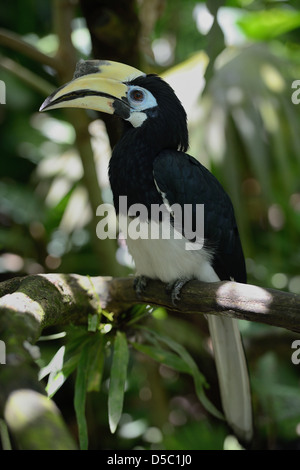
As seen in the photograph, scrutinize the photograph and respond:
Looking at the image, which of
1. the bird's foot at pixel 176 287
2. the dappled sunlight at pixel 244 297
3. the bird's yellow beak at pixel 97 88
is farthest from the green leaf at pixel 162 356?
the bird's yellow beak at pixel 97 88

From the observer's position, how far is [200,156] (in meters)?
2.73

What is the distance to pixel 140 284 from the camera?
207cm

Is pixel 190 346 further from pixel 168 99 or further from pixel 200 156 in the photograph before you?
pixel 168 99

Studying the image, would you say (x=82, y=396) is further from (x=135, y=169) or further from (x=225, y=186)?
(x=225, y=186)

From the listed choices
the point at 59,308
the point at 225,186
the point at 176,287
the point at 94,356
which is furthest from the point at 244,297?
the point at 225,186

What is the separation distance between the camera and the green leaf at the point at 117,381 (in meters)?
1.78

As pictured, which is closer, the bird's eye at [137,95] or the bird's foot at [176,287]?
the bird's foot at [176,287]

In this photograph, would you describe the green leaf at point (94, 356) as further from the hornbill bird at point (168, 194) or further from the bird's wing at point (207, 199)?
the bird's wing at point (207, 199)

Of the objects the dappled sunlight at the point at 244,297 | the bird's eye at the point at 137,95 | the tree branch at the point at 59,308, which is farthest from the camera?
the bird's eye at the point at 137,95

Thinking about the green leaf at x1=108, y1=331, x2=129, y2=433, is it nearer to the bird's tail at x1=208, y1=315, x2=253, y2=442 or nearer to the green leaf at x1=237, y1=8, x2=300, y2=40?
the bird's tail at x1=208, y1=315, x2=253, y2=442

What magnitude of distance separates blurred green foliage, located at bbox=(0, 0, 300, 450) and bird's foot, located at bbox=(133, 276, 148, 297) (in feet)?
1.65

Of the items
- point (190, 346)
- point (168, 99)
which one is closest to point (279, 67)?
point (168, 99)

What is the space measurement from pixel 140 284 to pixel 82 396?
0.47m

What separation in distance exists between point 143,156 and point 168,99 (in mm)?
276
